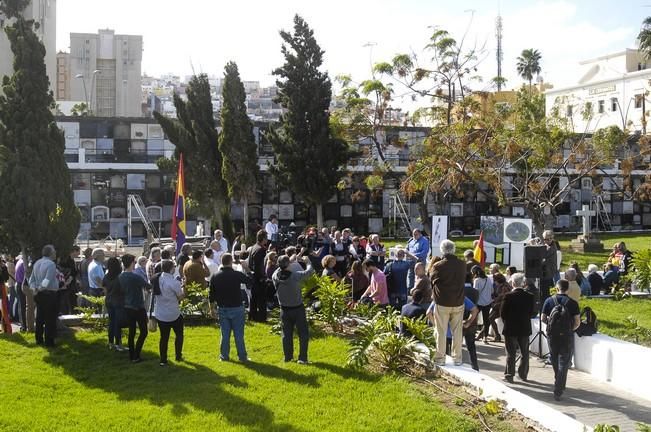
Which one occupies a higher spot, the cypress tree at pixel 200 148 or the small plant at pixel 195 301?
the cypress tree at pixel 200 148

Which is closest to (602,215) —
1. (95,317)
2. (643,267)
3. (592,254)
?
(592,254)

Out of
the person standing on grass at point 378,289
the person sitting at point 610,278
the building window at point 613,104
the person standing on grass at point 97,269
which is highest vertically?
the building window at point 613,104

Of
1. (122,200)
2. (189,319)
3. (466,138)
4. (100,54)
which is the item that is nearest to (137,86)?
(100,54)

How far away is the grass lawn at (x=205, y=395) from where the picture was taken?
26.8 feet

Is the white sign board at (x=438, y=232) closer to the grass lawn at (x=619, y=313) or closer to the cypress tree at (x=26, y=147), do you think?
the grass lawn at (x=619, y=313)

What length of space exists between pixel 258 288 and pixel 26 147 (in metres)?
4.75

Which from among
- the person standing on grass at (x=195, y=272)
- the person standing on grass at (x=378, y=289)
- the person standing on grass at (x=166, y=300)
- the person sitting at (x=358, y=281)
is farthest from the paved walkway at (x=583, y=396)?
the person standing on grass at (x=195, y=272)

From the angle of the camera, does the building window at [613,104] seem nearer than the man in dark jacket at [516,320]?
No

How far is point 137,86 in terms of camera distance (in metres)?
99.6

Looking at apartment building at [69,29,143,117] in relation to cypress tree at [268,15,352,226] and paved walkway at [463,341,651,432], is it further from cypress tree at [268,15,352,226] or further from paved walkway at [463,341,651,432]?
paved walkway at [463,341,651,432]

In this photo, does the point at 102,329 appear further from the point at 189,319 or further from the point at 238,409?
the point at 238,409

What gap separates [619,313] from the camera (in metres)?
16.2

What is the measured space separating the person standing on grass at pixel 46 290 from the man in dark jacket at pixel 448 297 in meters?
5.69

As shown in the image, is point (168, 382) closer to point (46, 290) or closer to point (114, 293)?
point (114, 293)
